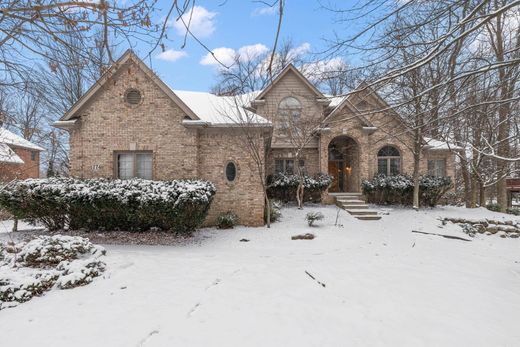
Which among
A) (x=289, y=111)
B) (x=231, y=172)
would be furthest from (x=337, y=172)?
(x=231, y=172)

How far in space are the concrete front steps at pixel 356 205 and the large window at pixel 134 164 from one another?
938cm

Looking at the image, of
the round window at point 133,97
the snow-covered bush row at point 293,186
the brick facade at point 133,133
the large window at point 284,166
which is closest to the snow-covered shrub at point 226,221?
the brick facade at point 133,133

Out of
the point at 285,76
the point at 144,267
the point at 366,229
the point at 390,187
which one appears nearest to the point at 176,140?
the point at 144,267

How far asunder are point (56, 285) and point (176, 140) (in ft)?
20.6

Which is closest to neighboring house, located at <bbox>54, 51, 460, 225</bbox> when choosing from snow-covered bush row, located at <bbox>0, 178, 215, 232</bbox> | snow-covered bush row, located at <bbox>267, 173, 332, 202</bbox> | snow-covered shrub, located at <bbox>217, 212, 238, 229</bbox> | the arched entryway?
snow-covered shrub, located at <bbox>217, 212, 238, 229</bbox>

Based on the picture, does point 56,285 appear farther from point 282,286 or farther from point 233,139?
point 233,139

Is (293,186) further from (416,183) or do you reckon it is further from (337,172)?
(416,183)

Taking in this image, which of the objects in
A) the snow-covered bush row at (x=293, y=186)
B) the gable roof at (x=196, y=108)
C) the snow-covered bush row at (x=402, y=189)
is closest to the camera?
the gable roof at (x=196, y=108)

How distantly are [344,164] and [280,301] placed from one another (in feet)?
47.7

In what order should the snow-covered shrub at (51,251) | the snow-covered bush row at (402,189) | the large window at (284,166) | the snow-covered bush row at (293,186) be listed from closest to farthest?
1. the snow-covered shrub at (51,251)
2. the snow-covered bush row at (402,189)
3. the snow-covered bush row at (293,186)
4. the large window at (284,166)

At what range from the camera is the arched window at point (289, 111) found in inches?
586

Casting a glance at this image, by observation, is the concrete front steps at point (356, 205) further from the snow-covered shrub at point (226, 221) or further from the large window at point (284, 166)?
the snow-covered shrub at point (226, 221)

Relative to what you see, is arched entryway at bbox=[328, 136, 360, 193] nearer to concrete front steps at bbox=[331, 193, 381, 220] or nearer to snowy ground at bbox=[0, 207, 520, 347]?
concrete front steps at bbox=[331, 193, 381, 220]

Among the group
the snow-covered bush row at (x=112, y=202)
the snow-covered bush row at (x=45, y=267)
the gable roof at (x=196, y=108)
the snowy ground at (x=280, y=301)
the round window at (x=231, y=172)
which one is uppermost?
the gable roof at (x=196, y=108)
